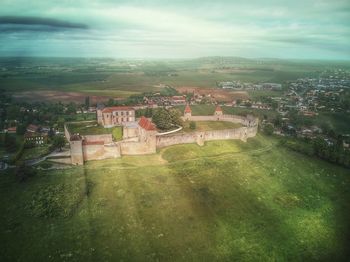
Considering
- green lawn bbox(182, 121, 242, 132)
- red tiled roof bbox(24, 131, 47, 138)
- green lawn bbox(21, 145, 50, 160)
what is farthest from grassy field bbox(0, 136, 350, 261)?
red tiled roof bbox(24, 131, 47, 138)

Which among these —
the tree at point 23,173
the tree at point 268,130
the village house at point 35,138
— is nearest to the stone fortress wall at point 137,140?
the tree at point 268,130

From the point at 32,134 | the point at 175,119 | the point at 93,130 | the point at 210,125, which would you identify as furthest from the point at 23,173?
the point at 210,125

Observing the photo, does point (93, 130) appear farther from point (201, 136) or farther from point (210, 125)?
point (210, 125)

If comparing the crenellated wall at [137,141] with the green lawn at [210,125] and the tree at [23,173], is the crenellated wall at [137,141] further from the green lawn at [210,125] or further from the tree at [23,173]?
the tree at [23,173]

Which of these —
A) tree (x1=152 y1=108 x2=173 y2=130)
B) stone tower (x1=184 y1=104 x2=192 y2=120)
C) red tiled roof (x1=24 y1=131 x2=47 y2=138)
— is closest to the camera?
tree (x1=152 y1=108 x2=173 y2=130)

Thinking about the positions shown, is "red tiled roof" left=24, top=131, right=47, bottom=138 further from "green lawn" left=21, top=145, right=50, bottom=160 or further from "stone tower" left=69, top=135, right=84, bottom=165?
"stone tower" left=69, top=135, right=84, bottom=165

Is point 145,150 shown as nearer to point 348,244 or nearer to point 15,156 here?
point 15,156
